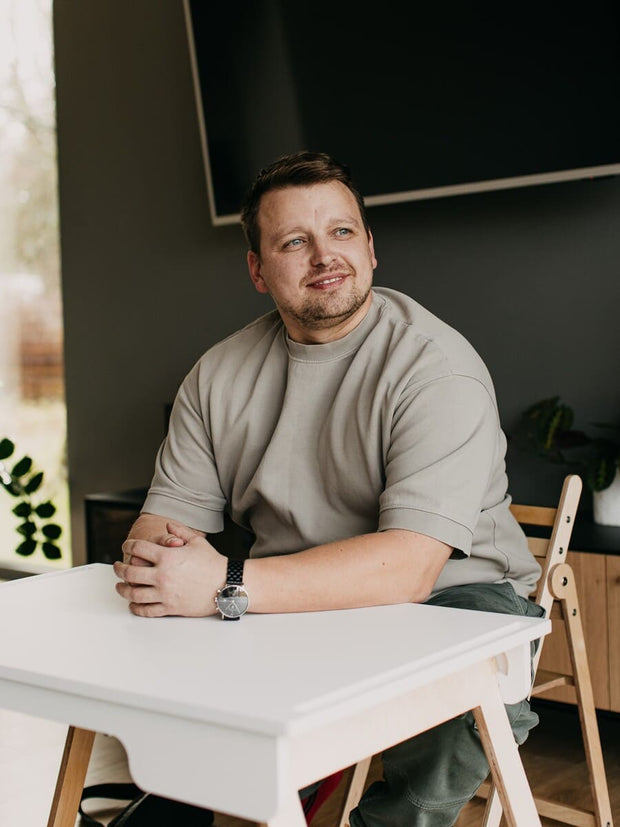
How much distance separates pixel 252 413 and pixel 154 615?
Result: 57 cm

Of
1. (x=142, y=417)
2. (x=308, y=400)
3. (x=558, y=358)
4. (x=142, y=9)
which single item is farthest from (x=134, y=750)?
(x=142, y=9)

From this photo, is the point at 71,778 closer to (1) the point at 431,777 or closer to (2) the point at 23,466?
(1) the point at 431,777

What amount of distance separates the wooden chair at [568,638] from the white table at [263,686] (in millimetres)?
586

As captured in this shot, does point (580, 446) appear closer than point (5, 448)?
Yes

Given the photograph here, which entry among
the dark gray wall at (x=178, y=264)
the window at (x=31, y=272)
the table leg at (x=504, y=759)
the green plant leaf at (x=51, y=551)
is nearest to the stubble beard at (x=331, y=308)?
the table leg at (x=504, y=759)

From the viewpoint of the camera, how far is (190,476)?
1.89 m

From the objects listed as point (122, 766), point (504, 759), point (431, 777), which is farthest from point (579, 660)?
point (122, 766)

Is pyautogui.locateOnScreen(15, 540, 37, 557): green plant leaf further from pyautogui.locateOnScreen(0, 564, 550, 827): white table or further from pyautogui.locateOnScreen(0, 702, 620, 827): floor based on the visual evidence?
pyautogui.locateOnScreen(0, 564, 550, 827): white table

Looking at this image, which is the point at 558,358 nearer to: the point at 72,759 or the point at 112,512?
the point at 112,512

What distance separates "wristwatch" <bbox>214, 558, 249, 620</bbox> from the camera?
1343 millimetres

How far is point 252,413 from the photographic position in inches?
73.4

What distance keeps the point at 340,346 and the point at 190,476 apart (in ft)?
1.20

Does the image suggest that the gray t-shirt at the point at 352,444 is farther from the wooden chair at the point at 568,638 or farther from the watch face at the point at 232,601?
the watch face at the point at 232,601

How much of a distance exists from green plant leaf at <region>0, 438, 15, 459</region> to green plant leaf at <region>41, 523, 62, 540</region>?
35 cm
